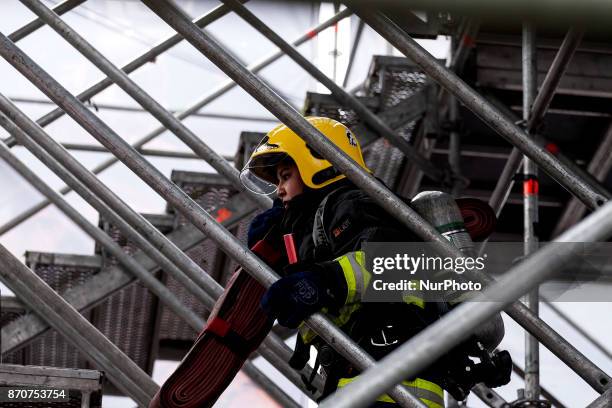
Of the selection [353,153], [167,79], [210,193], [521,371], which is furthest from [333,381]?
[167,79]

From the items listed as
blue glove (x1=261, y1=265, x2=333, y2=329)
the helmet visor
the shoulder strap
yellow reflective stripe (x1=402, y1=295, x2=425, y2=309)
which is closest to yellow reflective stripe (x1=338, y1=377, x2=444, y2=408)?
yellow reflective stripe (x1=402, y1=295, x2=425, y2=309)

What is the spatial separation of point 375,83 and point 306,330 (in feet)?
13.9

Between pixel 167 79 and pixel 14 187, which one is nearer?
pixel 14 187

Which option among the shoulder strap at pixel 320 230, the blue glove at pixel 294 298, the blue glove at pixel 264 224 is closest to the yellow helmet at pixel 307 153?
the blue glove at pixel 264 224

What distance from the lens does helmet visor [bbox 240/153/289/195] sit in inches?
198

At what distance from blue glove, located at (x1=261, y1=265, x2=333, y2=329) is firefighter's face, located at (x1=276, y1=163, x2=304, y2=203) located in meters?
0.93

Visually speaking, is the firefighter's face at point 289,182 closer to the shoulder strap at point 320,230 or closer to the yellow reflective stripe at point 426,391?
the shoulder strap at point 320,230

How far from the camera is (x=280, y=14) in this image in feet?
39.2

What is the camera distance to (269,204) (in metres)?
6.92

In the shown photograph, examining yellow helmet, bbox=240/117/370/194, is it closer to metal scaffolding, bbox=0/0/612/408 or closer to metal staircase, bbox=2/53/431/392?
metal scaffolding, bbox=0/0/612/408

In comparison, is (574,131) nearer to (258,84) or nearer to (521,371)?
(521,371)

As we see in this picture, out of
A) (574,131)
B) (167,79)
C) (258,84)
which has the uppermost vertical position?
(167,79)

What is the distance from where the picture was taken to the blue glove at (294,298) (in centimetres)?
398

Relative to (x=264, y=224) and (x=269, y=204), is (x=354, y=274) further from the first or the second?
(x=269, y=204)
